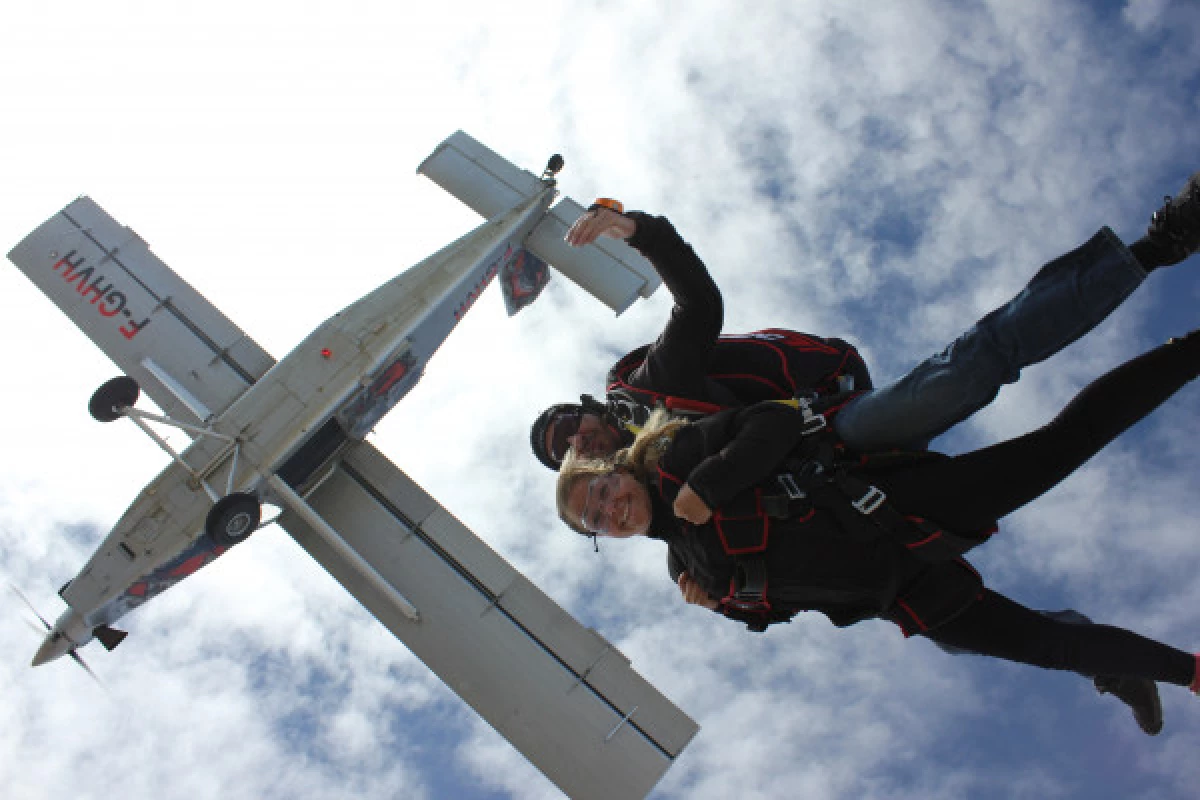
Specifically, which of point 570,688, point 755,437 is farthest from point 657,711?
point 755,437

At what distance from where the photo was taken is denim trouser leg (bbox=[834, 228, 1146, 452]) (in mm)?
3398

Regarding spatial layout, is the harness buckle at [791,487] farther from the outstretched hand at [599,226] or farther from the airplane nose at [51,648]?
the airplane nose at [51,648]

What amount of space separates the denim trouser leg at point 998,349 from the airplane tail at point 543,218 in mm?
8735

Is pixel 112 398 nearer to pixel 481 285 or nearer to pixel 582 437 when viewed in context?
pixel 481 285

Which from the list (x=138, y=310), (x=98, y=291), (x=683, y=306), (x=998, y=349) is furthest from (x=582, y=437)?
(x=98, y=291)

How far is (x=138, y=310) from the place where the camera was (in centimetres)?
1198

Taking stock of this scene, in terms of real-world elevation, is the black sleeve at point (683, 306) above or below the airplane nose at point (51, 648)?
above

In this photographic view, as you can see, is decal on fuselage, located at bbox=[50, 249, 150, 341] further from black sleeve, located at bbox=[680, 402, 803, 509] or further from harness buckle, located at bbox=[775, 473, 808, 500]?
harness buckle, located at bbox=[775, 473, 808, 500]

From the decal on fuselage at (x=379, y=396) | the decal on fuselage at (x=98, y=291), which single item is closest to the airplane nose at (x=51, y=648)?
the decal on fuselage at (x=379, y=396)

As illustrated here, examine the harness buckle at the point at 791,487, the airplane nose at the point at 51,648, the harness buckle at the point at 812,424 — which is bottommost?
the airplane nose at the point at 51,648

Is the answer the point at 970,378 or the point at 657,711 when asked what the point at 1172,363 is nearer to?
the point at 970,378

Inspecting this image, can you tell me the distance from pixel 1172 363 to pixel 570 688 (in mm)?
7007

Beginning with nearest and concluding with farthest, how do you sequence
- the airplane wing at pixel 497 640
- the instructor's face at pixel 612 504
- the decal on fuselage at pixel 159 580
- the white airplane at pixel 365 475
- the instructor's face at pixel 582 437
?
the instructor's face at pixel 612 504, the instructor's face at pixel 582 437, the airplane wing at pixel 497 640, the white airplane at pixel 365 475, the decal on fuselage at pixel 159 580

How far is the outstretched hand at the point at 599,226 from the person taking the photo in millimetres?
4266
